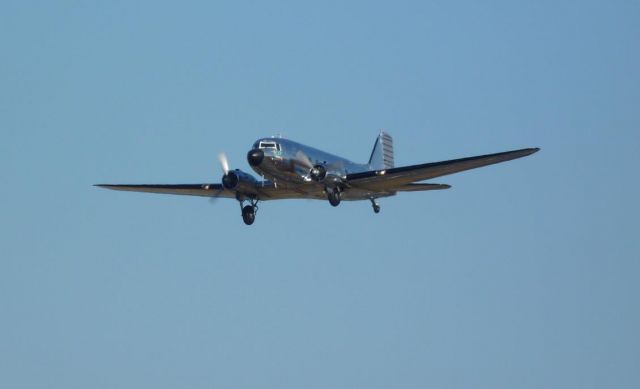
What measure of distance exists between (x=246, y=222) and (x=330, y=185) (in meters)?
4.35

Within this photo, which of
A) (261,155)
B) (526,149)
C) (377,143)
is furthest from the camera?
(377,143)

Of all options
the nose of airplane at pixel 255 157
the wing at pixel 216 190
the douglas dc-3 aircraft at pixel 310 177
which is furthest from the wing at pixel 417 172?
the nose of airplane at pixel 255 157

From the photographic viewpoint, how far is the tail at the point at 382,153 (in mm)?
71050

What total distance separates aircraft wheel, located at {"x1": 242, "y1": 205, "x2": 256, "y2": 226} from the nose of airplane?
400 cm

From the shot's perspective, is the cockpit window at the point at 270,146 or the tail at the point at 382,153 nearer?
the cockpit window at the point at 270,146

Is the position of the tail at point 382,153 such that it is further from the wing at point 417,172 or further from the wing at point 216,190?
the wing at point 216,190

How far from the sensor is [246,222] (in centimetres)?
6019

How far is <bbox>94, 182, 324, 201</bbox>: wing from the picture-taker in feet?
197

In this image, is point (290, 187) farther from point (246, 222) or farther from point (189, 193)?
point (189, 193)

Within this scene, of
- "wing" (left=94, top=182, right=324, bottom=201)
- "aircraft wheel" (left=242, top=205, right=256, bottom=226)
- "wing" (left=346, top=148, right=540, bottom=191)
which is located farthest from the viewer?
"aircraft wheel" (left=242, top=205, right=256, bottom=226)

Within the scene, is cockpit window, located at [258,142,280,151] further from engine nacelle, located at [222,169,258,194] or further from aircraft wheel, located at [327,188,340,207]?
aircraft wheel, located at [327,188,340,207]

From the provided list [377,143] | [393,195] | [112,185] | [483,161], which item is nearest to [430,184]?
[393,195]

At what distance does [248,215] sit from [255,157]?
4536mm

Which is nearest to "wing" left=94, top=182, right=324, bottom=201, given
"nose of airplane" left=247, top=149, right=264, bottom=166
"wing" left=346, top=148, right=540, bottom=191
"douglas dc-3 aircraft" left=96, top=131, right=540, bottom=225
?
"douglas dc-3 aircraft" left=96, top=131, right=540, bottom=225
